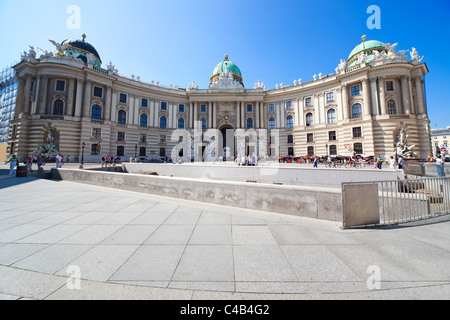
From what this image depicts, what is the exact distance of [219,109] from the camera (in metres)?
41.5

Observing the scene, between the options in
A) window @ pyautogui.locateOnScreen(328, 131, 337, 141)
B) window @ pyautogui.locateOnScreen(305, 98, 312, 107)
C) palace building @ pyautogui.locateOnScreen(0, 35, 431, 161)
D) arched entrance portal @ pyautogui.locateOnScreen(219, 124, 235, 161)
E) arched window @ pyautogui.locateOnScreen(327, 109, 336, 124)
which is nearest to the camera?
palace building @ pyautogui.locateOnScreen(0, 35, 431, 161)

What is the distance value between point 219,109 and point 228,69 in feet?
43.1

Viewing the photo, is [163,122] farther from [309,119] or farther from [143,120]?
[309,119]

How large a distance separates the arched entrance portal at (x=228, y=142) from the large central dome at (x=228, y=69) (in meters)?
16.0

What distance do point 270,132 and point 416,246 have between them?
37932 mm

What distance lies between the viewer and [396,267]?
2586 millimetres

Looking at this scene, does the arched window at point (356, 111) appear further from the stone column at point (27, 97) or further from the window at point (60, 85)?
the stone column at point (27, 97)

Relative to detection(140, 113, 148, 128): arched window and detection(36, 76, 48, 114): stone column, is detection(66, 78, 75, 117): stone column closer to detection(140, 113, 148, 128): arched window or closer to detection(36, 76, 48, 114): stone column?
detection(36, 76, 48, 114): stone column

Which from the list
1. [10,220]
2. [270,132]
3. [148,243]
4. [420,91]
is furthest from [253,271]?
[420,91]

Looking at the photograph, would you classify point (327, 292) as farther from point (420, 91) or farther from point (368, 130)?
point (420, 91)

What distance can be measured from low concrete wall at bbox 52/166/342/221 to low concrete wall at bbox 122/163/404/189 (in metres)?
6.98

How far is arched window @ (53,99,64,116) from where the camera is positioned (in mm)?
28719

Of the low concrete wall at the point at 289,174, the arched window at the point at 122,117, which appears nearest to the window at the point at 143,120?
the arched window at the point at 122,117

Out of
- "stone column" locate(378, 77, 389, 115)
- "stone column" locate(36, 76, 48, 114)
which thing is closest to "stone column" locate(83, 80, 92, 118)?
"stone column" locate(36, 76, 48, 114)
